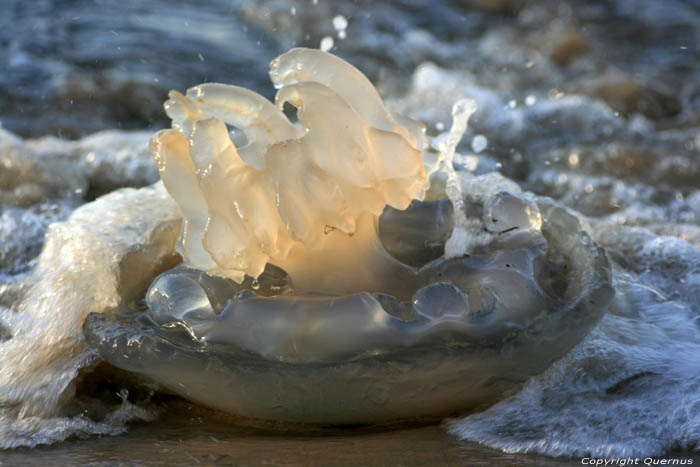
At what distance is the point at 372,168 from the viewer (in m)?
1.32

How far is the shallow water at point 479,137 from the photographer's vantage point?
1326 mm

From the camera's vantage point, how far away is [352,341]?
49.8 inches

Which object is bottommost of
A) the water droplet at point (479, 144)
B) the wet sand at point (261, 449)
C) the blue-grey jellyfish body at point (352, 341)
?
the water droplet at point (479, 144)

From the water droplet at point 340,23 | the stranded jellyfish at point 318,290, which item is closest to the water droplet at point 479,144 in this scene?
the stranded jellyfish at point 318,290

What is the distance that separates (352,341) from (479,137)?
222 cm

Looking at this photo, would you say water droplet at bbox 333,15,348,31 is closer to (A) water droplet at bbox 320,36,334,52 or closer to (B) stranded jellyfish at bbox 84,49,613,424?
→ (A) water droplet at bbox 320,36,334,52

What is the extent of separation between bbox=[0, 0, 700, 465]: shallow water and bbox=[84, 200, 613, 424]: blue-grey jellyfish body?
0.20ft

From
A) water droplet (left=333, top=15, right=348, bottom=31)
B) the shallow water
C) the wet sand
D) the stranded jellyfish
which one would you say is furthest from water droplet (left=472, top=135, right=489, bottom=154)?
water droplet (left=333, top=15, right=348, bottom=31)

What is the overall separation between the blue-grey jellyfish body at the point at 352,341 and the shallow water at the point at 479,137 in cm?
6

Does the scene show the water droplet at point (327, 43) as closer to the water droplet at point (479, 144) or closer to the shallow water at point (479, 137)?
the shallow water at point (479, 137)

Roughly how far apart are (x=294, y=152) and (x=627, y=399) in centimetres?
67

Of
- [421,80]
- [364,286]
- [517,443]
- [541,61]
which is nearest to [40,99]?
[421,80]

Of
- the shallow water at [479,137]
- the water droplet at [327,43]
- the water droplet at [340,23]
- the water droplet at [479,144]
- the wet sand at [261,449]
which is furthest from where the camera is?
the water droplet at [340,23]

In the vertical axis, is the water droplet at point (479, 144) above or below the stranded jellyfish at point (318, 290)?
below
